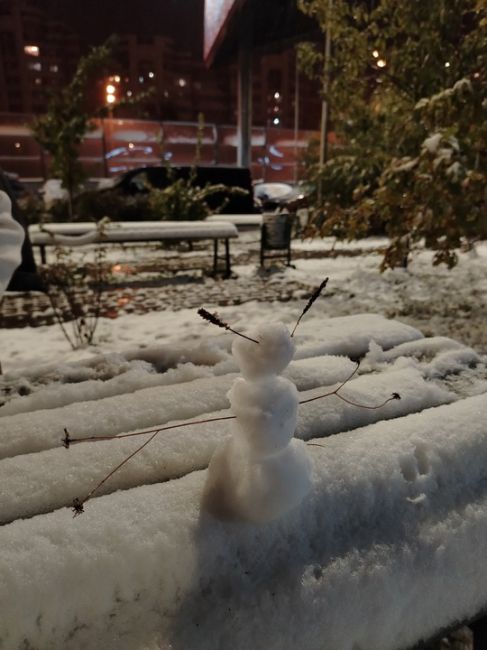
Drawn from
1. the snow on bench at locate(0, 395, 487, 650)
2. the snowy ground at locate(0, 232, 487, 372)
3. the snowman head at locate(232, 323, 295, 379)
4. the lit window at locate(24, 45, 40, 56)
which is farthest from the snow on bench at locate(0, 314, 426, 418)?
the lit window at locate(24, 45, 40, 56)

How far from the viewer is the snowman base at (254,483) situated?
1.12 meters

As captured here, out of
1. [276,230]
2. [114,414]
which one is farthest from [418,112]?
[114,414]

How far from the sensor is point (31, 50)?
5884 cm

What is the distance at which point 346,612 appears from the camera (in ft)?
3.54

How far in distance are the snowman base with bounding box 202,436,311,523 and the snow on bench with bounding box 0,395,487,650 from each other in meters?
0.03

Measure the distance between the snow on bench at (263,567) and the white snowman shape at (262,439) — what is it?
0.05 metres

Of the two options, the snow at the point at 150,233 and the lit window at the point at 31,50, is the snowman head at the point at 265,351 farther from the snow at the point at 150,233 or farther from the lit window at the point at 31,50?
the lit window at the point at 31,50

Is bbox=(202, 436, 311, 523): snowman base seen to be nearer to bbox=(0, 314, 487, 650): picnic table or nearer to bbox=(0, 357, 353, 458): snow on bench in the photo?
bbox=(0, 314, 487, 650): picnic table

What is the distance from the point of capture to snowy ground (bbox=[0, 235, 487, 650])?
1.00 meters

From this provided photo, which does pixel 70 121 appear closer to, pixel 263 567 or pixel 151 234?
pixel 151 234

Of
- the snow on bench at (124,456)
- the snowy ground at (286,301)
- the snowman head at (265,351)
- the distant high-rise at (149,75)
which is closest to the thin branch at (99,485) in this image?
the snow on bench at (124,456)

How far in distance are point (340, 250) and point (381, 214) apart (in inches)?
230

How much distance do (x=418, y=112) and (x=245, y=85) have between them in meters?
15.3

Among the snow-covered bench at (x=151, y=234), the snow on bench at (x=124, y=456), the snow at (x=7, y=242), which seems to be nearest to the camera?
the snow on bench at (x=124, y=456)
